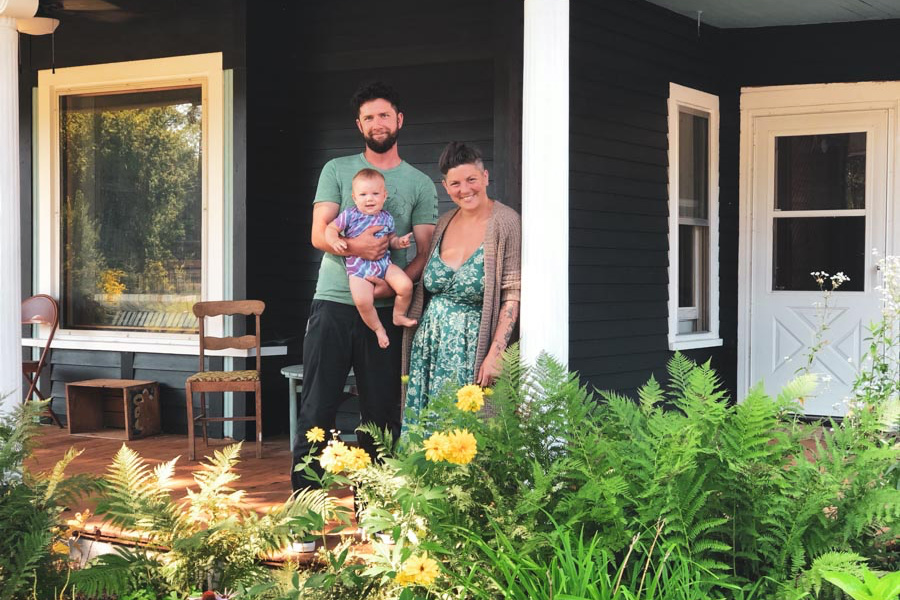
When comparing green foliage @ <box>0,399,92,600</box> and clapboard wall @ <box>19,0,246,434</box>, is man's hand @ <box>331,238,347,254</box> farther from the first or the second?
clapboard wall @ <box>19,0,246,434</box>

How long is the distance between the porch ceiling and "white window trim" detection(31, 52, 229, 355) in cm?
289

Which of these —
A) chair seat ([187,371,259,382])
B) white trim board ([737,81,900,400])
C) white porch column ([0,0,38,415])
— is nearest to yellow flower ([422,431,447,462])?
white porch column ([0,0,38,415])

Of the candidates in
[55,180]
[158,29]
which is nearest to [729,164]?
[158,29]

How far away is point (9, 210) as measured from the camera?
5.00m

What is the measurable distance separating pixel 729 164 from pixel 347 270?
418 cm

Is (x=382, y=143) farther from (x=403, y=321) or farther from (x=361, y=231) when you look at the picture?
(x=403, y=321)

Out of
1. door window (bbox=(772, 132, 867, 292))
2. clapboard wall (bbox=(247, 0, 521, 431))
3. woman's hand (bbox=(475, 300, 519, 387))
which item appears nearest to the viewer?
woman's hand (bbox=(475, 300, 519, 387))

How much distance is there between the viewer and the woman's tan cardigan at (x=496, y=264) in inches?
146


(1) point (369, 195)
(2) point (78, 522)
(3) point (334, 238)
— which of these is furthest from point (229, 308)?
(1) point (369, 195)

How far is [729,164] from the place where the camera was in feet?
23.8

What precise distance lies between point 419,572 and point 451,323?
1237 mm

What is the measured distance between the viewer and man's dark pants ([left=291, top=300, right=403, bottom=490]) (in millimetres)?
3939

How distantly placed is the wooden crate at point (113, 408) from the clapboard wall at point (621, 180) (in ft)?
9.22

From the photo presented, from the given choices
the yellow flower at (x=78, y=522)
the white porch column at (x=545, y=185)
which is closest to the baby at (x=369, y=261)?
the white porch column at (x=545, y=185)
